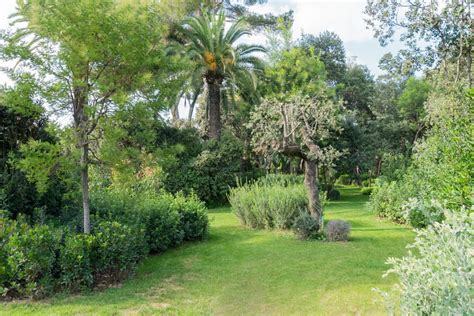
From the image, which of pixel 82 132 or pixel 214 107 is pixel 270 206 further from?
pixel 214 107

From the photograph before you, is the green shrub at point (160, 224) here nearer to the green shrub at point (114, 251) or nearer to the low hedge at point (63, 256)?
the low hedge at point (63, 256)

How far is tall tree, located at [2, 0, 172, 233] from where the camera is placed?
5.92m

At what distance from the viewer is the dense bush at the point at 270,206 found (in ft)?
33.5

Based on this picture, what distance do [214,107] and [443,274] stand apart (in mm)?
17503

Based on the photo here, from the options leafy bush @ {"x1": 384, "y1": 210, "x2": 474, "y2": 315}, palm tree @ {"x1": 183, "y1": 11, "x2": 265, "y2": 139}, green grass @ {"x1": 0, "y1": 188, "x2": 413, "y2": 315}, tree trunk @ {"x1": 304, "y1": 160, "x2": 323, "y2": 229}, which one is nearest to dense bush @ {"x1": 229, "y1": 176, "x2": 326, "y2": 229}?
tree trunk @ {"x1": 304, "y1": 160, "x2": 323, "y2": 229}

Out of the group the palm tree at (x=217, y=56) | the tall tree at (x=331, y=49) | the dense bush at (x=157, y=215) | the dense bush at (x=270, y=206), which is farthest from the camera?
the tall tree at (x=331, y=49)

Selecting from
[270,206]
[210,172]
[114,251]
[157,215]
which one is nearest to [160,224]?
[157,215]

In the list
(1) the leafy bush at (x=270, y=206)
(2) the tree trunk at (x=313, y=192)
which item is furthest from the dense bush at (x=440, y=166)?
(1) the leafy bush at (x=270, y=206)

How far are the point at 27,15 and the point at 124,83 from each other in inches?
71.7

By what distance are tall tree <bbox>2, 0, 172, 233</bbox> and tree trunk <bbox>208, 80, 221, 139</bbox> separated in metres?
12.0

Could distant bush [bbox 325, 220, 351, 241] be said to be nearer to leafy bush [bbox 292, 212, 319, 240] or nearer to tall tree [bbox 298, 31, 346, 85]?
leafy bush [bbox 292, 212, 319, 240]

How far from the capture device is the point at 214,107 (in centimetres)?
1898

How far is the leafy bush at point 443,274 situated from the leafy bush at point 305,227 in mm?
6825

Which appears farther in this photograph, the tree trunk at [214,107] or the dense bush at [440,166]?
the tree trunk at [214,107]
